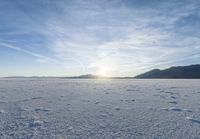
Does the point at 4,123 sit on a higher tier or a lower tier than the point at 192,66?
lower

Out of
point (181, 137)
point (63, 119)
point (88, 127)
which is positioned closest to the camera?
point (181, 137)

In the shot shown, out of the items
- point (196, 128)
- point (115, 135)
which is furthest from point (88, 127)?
point (196, 128)

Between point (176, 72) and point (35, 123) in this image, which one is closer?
point (35, 123)

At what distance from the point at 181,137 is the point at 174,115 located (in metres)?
1.85

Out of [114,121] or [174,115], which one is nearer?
[114,121]

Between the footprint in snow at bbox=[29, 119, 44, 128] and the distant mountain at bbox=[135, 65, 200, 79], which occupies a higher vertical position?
the distant mountain at bbox=[135, 65, 200, 79]

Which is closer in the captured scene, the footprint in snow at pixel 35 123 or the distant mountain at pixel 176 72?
the footprint in snow at pixel 35 123

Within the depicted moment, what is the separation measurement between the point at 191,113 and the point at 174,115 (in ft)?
1.87

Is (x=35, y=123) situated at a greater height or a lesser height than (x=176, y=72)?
lesser

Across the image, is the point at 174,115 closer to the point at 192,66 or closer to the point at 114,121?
the point at 114,121

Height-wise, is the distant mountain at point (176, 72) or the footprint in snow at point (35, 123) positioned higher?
the distant mountain at point (176, 72)

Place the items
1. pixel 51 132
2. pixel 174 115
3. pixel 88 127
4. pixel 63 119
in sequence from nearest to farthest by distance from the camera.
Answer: pixel 51 132, pixel 88 127, pixel 63 119, pixel 174 115

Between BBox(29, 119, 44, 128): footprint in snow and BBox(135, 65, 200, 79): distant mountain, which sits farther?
BBox(135, 65, 200, 79): distant mountain

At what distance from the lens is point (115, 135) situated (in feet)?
11.7
